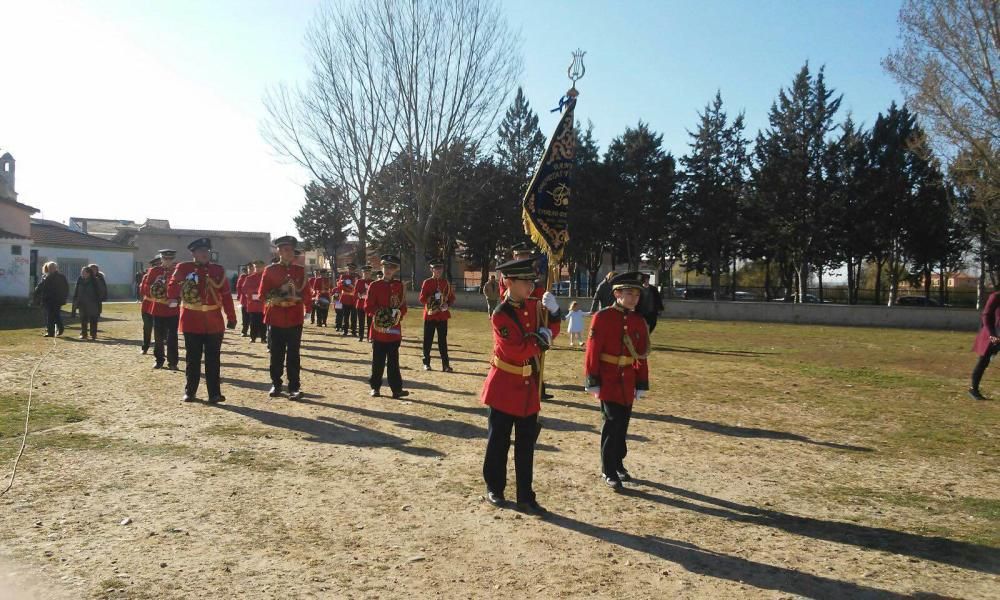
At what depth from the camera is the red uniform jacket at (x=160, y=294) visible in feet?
41.0

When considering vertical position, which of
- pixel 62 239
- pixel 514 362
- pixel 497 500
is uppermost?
pixel 62 239

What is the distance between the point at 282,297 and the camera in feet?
Result: 32.6

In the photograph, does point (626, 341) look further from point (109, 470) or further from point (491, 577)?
point (109, 470)

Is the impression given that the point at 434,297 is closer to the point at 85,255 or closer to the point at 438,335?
the point at 438,335

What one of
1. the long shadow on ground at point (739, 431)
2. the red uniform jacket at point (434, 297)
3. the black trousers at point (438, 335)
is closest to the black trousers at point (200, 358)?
the red uniform jacket at point (434, 297)

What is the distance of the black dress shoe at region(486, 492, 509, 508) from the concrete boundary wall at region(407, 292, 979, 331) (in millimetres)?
28461

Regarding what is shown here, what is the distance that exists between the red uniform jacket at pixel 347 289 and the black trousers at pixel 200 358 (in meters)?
10.5

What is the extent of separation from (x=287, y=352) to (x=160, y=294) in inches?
159

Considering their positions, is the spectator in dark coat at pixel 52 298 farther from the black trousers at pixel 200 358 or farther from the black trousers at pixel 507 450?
the black trousers at pixel 507 450

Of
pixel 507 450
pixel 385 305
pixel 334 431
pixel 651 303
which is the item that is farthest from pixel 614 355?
pixel 385 305

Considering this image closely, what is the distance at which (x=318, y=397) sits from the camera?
34.3 ft

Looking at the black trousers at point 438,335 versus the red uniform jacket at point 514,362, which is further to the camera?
the black trousers at point 438,335

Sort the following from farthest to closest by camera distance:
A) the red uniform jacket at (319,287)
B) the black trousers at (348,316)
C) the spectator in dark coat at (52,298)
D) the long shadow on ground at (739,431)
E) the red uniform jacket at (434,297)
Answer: the red uniform jacket at (319,287), the black trousers at (348,316), the spectator in dark coat at (52,298), the red uniform jacket at (434,297), the long shadow on ground at (739,431)

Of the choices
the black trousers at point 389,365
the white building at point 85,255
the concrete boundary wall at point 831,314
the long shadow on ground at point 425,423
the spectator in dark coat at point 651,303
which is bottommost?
the long shadow on ground at point 425,423
